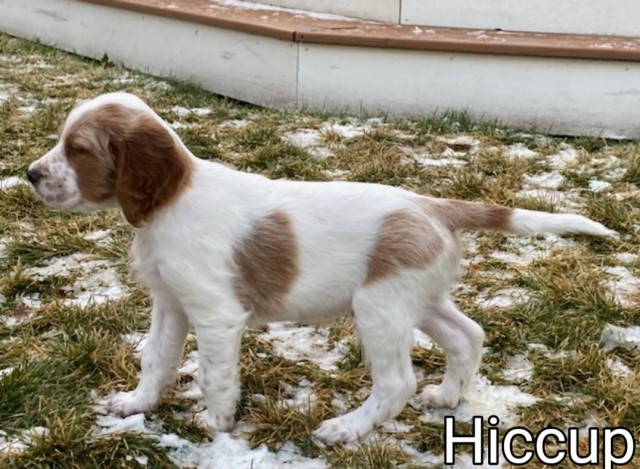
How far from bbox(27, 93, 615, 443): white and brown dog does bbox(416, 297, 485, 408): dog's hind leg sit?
203 millimetres

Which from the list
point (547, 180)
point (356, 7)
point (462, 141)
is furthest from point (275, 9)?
point (547, 180)

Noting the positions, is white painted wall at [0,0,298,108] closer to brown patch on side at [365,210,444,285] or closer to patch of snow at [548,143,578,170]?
patch of snow at [548,143,578,170]

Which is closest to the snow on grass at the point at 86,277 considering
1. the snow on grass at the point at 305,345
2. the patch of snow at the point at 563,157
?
the snow on grass at the point at 305,345

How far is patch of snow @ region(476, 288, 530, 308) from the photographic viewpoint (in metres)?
3.78

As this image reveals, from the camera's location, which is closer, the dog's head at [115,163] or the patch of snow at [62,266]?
the dog's head at [115,163]

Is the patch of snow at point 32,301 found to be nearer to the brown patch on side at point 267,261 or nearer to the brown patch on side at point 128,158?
the brown patch on side at point 128,158

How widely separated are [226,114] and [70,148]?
13.6 feet

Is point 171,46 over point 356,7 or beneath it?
beneath

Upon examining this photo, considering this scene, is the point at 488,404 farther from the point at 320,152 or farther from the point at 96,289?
the point at 320,152

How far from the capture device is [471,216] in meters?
2.81

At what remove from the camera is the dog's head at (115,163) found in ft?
8.44

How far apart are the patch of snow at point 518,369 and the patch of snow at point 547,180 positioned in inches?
86.9

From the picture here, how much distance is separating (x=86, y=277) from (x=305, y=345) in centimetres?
125

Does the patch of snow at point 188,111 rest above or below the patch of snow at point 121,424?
above
